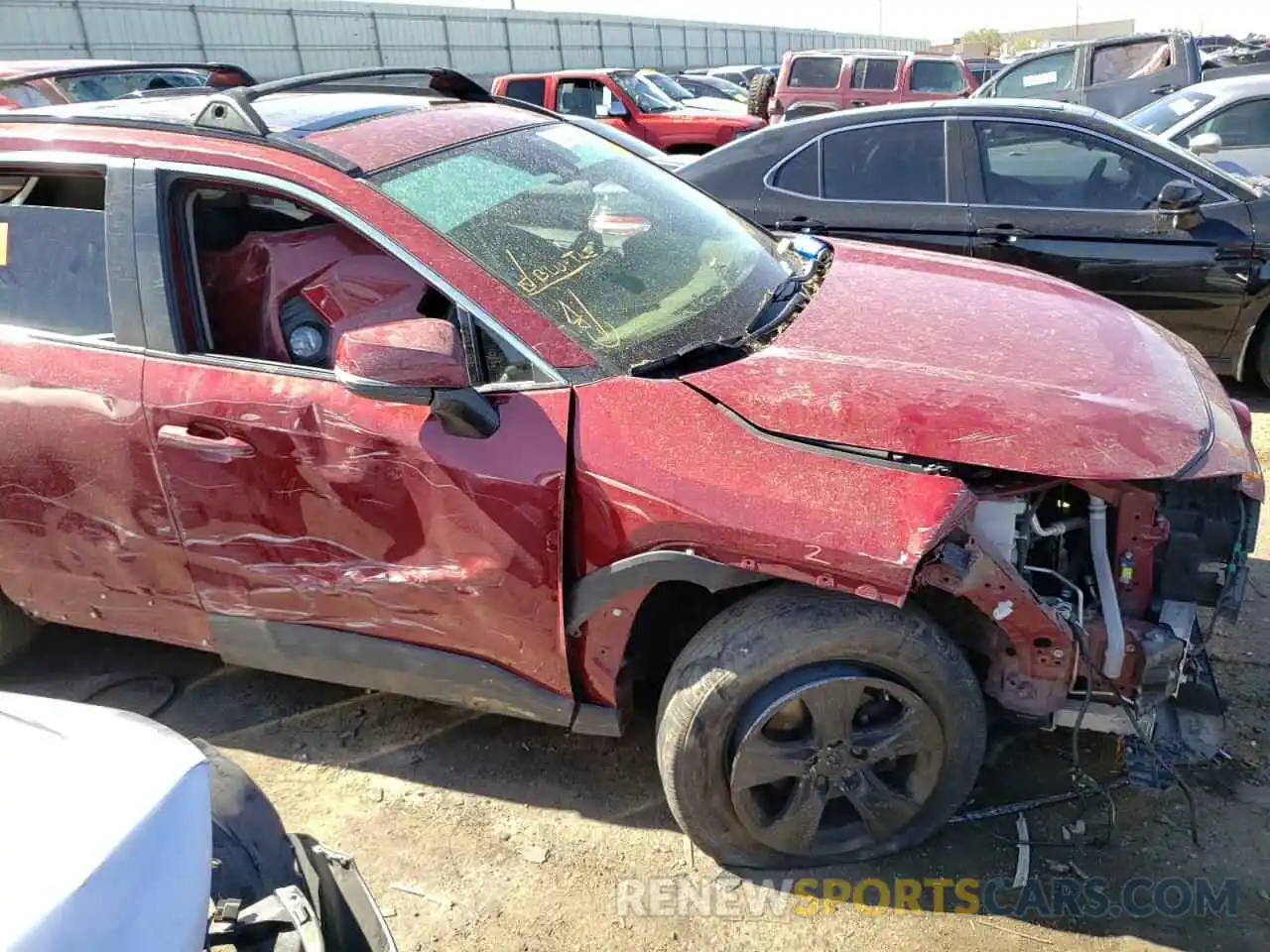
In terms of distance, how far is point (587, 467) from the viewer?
88.1 inches

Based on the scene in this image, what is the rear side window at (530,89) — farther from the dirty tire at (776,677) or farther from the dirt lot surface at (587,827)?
the dirty tire at (776,677)

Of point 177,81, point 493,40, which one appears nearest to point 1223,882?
point 177,81

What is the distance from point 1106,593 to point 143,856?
214cm

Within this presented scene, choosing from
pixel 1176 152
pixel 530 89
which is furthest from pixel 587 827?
pixel 530 89

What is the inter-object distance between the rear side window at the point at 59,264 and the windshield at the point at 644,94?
11.8 m

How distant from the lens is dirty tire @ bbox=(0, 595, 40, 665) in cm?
322

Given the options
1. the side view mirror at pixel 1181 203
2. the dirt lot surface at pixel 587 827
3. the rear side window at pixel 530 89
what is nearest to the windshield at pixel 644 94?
the rear side window at pixel 530 89

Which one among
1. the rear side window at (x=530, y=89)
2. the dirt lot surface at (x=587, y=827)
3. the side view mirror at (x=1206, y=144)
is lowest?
the dirt lot surface at (x=587, y=827)

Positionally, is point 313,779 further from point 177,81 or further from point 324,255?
point 177,81

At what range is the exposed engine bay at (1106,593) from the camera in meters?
2.25

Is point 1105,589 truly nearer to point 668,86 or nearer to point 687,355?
point 687,355

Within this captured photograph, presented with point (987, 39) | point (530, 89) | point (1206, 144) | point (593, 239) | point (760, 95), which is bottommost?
point (987, 39)

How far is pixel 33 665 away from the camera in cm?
353

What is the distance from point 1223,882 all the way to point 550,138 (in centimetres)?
286
